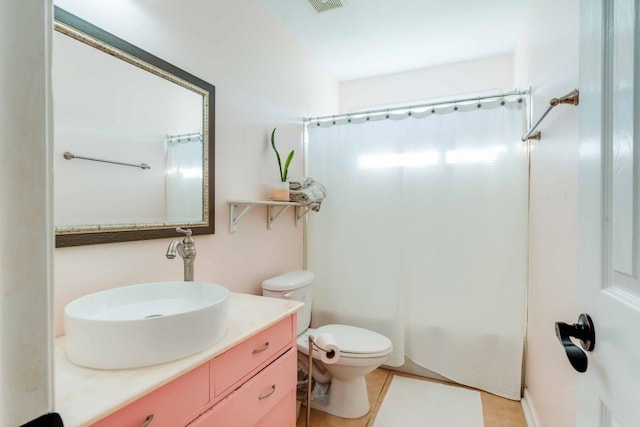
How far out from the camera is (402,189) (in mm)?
2146

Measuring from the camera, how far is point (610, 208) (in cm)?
52

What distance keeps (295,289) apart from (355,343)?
0.46 metres

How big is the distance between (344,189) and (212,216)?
111cm

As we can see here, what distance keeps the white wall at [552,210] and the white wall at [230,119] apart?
4.80 ft

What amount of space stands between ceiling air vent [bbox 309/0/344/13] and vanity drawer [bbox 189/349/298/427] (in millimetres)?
1924

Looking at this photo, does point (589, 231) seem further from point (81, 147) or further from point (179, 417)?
point (81, 147)

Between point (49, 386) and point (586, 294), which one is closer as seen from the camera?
point (49, 386)

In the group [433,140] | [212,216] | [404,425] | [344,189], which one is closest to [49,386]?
[212,216]

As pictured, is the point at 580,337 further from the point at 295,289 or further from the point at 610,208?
the point at 295,289

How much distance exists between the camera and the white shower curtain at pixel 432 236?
1.90 m

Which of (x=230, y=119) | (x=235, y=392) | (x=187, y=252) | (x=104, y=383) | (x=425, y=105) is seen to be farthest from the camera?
(x=425, y=105)

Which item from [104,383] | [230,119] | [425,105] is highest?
[425,105]

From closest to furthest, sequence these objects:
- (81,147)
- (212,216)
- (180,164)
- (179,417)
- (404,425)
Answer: (179,417), (81,147), (180,164), (212,216), (404,425)

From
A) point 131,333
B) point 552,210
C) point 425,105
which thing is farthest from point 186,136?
point 552,210
